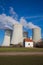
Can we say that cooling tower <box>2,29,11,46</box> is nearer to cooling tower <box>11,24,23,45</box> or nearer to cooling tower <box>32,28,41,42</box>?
cooling tower <box>11,24,23,45</box>

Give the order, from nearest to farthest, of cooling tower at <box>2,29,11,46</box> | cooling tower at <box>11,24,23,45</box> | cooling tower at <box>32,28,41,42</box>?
cooling tower at <box>11,24,23,45</box> < cooling tower at <box>2,29,11,46</box> < cooling tower at <box>32,28,41,42</box>

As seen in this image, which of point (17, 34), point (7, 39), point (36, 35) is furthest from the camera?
point (36, 35)

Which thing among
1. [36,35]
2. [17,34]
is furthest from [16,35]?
[36,35]

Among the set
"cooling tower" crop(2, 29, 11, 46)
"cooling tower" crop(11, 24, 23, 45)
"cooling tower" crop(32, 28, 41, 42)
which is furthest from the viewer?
"cooling tower" crop(32, 28, 41, 42)

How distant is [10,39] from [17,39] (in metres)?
6.36

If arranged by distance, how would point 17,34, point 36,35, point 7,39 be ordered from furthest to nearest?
point 36,35
point 7,39
point 17,34

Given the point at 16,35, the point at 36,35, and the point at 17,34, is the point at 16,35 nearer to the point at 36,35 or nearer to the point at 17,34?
the point at 17,34

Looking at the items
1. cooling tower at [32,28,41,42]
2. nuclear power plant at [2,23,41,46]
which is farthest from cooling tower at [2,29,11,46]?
cooling tower at [32,28,41,42]

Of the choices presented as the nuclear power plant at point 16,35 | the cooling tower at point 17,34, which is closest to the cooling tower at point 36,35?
the nuclear power plant at point 16,35

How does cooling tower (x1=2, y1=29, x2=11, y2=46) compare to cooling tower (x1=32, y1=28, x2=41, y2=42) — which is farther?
cooling tower (x1=32, y1=28, x2=41, y2=42)

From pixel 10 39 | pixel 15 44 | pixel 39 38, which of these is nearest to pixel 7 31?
pixel 10 39

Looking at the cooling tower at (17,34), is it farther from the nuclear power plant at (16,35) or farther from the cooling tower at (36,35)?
the cooling tower at (36,35)

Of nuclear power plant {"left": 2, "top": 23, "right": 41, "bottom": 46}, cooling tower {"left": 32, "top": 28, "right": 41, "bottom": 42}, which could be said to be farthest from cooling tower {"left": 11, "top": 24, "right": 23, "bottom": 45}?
cooling tower {"left": 32, "top": 28, "right": 41, "bottom": 42}

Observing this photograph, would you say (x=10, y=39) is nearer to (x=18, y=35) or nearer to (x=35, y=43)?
(x=18, y=35)
